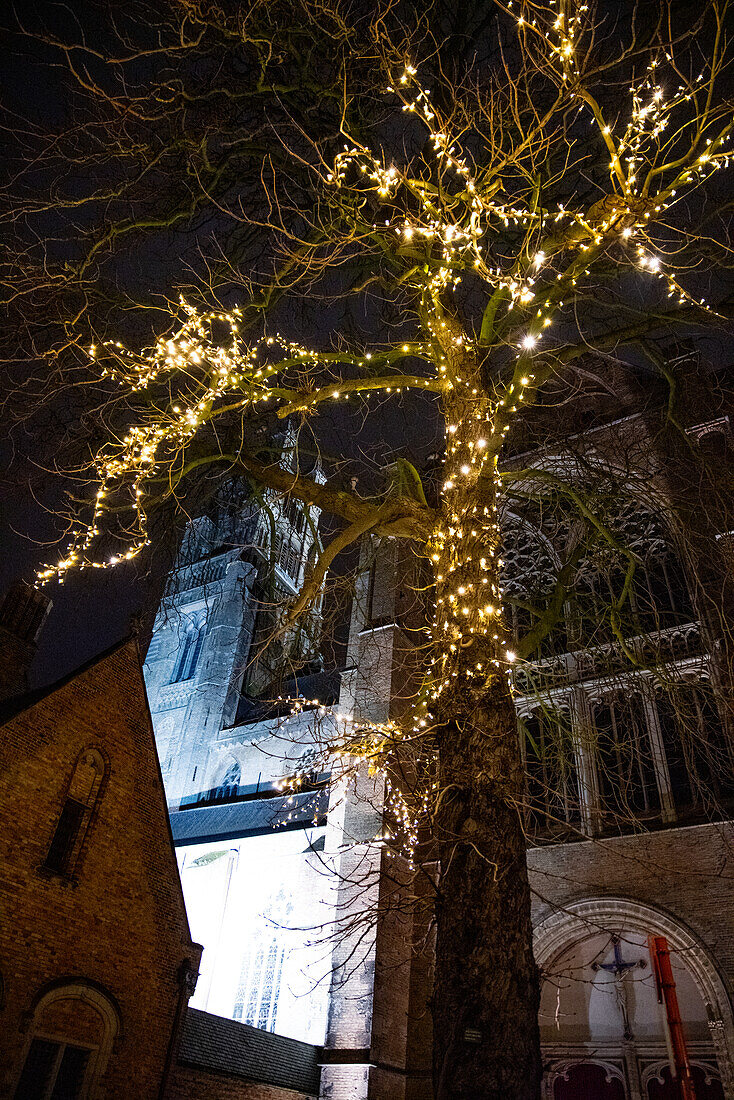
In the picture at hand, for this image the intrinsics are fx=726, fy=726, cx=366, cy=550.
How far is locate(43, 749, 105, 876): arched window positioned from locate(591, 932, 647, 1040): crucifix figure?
7.38 meters

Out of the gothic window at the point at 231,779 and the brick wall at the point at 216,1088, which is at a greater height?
the gothic window at the point at 231,779

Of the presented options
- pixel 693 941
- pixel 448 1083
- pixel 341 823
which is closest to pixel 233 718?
pixel 341 823

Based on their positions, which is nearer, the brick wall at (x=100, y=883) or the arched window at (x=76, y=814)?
the brick wall at (x=100, y=883)

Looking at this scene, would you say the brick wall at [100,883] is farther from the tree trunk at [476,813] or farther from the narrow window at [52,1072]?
the tree trunk at [476,813]

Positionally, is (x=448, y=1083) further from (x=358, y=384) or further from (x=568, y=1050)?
(x=568, y=1050)

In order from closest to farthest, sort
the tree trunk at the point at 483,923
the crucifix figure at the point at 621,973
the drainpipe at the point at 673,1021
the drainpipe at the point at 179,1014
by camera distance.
→ the drainpipe at the point at 673,1021
the tree trunk at the point at 483,923
the drainpipe at the point at 179,1014
the crucifix figure at the point at 621,973

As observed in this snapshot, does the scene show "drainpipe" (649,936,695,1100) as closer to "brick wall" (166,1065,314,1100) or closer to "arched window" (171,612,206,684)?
"brick wall" (166,1065,314,1100)

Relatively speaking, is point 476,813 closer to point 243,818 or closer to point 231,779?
point 243,818

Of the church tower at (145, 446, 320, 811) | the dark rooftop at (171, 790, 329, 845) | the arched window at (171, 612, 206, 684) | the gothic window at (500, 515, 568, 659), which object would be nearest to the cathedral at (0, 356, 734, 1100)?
the gothic window at (500, 515, 568, 659)

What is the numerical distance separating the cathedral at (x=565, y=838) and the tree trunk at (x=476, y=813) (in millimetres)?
1128

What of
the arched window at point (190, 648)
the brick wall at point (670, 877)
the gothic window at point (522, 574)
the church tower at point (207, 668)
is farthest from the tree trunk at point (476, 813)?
the arched window at point (190, 648)

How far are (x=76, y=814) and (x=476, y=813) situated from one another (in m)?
6.96

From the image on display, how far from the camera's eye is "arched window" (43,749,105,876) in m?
8.93

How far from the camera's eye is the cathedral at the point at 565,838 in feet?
24.3
